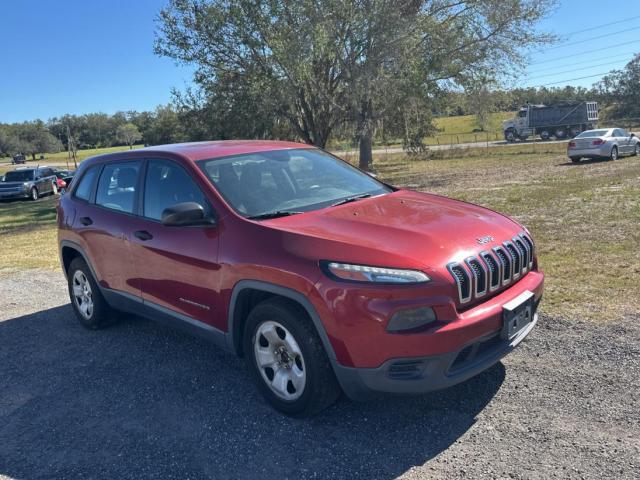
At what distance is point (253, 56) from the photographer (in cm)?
2030

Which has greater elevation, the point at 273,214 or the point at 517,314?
the point at 273,214

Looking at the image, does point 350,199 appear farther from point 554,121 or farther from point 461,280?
point 554,121

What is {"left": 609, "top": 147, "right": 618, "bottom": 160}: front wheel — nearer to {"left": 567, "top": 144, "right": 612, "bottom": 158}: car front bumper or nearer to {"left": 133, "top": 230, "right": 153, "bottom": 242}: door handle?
{"left": 567, "top": 144, "right": 612, "bottom": 158}: car front bumper

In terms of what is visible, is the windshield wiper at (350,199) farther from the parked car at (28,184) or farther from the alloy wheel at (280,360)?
the parked car at (28,184)

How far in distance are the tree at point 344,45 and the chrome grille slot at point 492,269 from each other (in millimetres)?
16198

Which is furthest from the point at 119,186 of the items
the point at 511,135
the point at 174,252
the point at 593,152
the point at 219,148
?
the point at 511,135

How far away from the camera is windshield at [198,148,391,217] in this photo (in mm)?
3863

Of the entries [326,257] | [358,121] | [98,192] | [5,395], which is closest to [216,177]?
[326,257]

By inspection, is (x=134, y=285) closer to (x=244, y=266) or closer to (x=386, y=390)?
(x=244, y=266)

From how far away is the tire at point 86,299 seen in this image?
5.29 m

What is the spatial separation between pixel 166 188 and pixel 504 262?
2.62 m

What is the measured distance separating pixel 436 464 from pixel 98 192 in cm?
397

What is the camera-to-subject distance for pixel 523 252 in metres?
3.61

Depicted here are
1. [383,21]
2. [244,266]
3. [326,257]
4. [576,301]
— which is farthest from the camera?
[383,21]
